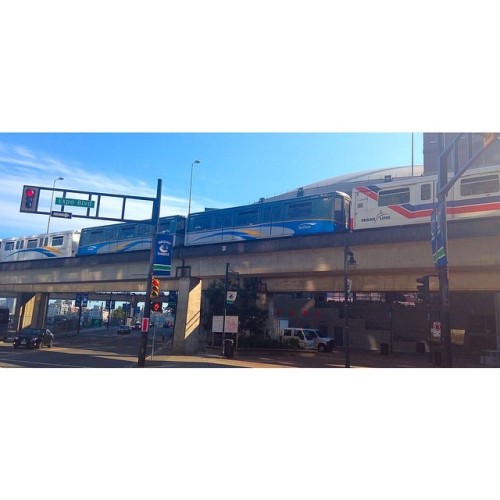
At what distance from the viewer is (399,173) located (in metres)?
80.2

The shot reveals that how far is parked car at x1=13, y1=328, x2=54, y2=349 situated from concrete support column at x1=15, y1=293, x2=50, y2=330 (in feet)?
72.8

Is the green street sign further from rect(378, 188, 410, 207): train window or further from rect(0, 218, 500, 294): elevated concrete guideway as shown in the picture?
rect(378, 188, 410, 207): train window

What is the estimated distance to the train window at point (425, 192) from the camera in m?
21.8

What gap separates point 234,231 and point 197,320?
679 cm

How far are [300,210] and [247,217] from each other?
418 cm

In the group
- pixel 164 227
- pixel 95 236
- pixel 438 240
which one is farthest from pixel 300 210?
pixel 95 236

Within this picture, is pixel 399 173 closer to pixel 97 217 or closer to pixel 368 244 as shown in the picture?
pixel 368 244

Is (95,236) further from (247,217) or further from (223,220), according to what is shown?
(247,217)

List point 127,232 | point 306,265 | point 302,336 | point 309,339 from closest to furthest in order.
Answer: point 306,265 → point 127,232 → point 302,336 → point 309,339

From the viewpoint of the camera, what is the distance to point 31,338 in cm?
3027

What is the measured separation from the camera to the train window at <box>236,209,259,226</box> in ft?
93.6

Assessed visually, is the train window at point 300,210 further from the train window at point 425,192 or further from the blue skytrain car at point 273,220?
the train window at point 425,192

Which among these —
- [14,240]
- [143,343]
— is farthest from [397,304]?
[14,240]

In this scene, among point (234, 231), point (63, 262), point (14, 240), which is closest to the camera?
point (234, 231)
